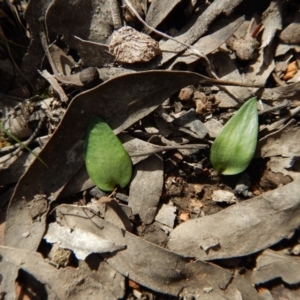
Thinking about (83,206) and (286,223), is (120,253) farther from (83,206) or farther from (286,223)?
(286,223)

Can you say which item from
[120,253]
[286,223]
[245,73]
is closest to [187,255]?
[120,253]

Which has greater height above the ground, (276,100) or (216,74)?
(216,74)

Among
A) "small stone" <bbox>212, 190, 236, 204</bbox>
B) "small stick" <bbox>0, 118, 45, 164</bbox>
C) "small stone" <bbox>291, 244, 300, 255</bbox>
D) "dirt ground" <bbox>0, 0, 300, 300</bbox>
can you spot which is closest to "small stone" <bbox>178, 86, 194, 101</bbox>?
"dirt ground" <bbox>0, 0, 300, 300</bbox>

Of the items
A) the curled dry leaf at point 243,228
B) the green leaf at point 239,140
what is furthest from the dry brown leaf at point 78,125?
the curled dry leaf at point 243,228

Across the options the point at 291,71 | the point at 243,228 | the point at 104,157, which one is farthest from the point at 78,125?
the point at 291,71

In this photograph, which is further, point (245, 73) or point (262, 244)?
point (245, 73)

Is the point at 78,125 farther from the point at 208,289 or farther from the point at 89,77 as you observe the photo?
the point at 208,289

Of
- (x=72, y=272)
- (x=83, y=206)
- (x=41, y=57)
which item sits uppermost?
(x=41, y=57)
